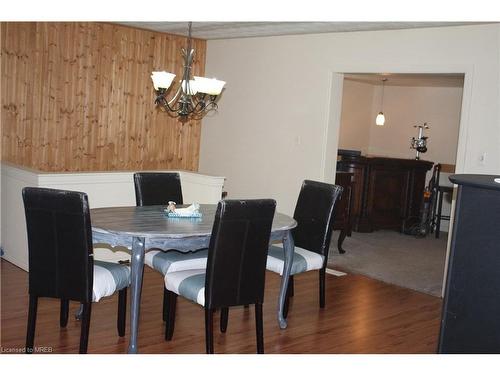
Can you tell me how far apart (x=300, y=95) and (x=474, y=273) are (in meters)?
3.69

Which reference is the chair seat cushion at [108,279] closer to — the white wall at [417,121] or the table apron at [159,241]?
the table apron at [159,241]

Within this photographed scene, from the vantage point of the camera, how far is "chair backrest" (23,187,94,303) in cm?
334

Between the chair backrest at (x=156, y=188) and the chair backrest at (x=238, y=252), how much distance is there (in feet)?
4.66

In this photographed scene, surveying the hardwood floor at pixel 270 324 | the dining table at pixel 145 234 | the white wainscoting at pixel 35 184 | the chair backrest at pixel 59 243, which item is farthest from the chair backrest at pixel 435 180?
the chair backrest at pixel 59 243

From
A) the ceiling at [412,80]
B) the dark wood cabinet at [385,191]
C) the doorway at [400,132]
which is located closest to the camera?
the doorway at [400,132]

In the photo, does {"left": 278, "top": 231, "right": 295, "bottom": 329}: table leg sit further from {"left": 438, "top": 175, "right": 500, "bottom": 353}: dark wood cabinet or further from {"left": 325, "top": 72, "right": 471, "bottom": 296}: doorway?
{"left": 325, "top": 72, "right": 471, "bottom": 296}: doorway

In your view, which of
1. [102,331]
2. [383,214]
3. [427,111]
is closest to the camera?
[102,331]

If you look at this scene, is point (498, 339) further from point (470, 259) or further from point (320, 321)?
point (320, 321)

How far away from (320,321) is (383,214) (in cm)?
422

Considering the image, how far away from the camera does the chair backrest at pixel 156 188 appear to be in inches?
186

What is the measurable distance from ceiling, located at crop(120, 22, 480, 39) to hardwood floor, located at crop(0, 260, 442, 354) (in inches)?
89.0

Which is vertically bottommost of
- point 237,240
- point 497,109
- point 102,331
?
point 102,331

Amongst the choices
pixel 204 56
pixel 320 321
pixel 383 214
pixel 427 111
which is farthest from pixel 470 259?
pixel 427 111

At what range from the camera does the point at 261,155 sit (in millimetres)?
6703
